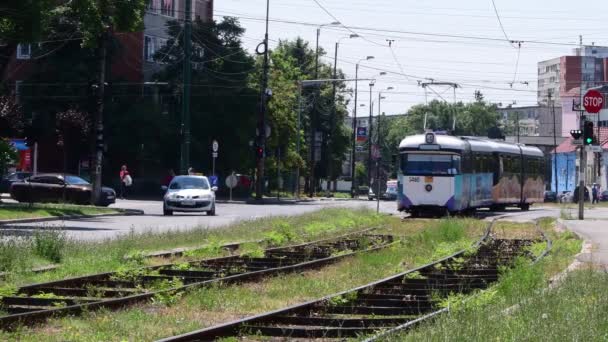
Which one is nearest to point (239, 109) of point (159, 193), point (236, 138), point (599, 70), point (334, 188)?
point (236, 138)

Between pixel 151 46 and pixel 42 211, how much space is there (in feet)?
146

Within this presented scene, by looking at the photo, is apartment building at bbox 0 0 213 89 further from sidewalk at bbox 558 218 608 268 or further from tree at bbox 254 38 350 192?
sidewalk at bbox 558 218 608 268

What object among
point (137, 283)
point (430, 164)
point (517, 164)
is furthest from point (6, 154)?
point (517, 164)

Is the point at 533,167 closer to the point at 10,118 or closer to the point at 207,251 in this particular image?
the point at 10,118

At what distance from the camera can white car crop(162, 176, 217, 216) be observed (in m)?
43.4

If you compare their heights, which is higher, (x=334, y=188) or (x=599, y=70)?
(x=599, y=70)

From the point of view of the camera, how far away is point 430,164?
42.8 m

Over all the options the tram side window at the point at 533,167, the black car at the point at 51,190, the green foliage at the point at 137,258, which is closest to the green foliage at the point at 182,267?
the green foliage at the point at 137,258

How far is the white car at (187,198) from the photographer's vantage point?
143 ft

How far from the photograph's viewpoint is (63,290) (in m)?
14.8

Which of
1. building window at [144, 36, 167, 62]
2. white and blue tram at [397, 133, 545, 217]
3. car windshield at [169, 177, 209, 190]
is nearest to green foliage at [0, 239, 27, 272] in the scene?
car windshield at [169, 177, 209, 190]

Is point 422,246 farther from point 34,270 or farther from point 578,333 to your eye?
point 578,333

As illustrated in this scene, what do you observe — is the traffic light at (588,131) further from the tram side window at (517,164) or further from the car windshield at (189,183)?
the tram side window at (517,164)

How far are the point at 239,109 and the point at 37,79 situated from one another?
1285 cm
